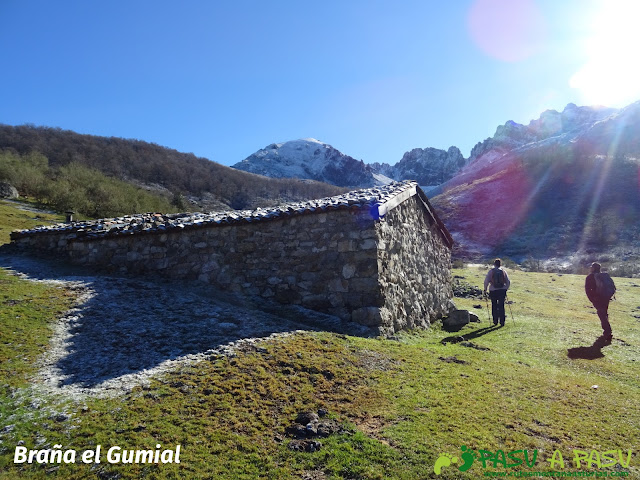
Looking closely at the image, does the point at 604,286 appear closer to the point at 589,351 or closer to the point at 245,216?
the point at 589,351

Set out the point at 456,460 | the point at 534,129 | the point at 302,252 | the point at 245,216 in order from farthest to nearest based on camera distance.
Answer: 1. the point at 534,129
2. the point at 245,216
3. the point at 302,252
4. the point at 456,460

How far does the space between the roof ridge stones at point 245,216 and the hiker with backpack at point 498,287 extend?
3.63 m

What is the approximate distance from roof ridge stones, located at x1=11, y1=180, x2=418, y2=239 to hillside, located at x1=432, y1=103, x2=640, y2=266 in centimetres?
3980

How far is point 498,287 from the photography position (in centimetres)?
1207

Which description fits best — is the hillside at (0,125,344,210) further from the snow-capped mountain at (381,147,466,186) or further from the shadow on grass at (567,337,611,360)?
the snow-capped mountain at (381,147,466,186)

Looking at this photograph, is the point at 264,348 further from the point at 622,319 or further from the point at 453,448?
the point at 622,319

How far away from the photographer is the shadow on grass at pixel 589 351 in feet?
27.8

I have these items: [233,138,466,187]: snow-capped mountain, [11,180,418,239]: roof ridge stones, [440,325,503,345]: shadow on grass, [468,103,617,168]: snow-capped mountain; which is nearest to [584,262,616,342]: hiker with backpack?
[440,325,503,345]: shadow on grass

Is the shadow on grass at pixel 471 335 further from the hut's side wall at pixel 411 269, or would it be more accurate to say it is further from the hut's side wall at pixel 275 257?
the hut's side wall at pixel 275 257

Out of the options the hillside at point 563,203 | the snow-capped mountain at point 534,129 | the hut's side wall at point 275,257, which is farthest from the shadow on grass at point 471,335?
the snow-capped mountain at point 534,129

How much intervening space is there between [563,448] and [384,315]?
4.70 meters

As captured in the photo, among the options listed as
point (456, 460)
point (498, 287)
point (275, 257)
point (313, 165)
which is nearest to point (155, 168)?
point (275, 257)

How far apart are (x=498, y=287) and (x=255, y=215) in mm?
7916

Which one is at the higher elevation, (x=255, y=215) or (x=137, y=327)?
(x=255, y=215)
